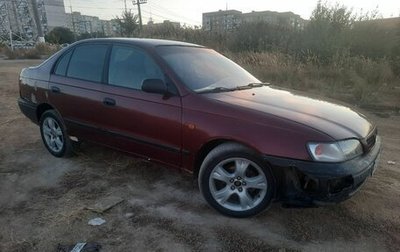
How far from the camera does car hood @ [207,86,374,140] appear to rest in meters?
3.16

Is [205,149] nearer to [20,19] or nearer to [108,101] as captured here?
[108,101]

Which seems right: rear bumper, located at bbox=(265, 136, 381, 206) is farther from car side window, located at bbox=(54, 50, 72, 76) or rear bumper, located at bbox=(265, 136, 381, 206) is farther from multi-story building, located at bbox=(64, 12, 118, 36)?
multi-story building, located at bbox=(64, 12, 118, 36)

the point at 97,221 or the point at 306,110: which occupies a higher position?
the point at 306,110

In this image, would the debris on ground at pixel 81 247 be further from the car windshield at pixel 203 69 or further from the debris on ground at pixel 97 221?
the car windshield at pixel 203 69

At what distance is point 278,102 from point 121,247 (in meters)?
2.00

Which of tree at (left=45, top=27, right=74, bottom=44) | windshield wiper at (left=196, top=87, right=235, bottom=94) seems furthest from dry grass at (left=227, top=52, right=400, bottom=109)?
tree at (left=45, top=27, right=74, bottom=44)

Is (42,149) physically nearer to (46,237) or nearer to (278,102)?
(46,237)

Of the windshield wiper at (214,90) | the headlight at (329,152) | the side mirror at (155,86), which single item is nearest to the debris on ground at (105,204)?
the side mirror at (155,86)

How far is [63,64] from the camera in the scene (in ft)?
16.0

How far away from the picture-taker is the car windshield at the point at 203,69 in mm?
3809

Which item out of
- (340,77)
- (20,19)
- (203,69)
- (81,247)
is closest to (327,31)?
(340,77)

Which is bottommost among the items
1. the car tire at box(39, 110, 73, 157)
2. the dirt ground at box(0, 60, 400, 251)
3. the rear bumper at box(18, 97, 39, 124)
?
the dirt ground at box(0, 60, 400, 251)

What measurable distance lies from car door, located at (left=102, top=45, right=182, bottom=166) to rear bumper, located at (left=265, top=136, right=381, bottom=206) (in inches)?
42.6

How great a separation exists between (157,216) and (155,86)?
4.18ft
